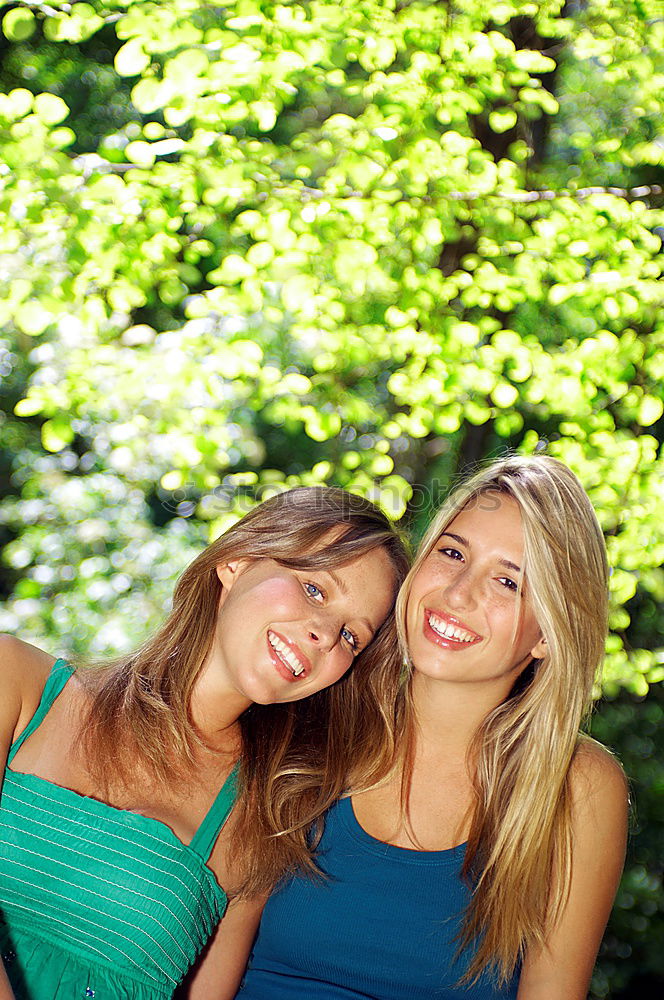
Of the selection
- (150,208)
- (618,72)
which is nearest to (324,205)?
(150,208)

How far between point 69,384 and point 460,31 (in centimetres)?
156

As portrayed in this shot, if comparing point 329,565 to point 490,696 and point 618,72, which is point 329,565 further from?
point 618,72

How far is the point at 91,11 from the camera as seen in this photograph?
2570mm

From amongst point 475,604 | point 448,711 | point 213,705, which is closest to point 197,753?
point 213,705

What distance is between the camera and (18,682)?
1852mm

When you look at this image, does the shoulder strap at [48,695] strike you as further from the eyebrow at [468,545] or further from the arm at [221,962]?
the eyebrow at [468,545]

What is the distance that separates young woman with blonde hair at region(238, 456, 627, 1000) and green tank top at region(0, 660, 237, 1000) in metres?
0.34

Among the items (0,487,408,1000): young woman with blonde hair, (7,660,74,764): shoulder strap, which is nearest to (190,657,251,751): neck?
(0,487,408,1000): young woman with blonde hair

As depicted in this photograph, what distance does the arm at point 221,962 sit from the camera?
80.0 inches

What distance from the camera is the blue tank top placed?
2002mm

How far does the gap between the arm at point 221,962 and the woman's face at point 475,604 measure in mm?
651

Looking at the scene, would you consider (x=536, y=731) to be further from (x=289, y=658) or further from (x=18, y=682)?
(x=18, y=682)

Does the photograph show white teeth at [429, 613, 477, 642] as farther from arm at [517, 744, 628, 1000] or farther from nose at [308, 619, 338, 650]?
arm at [517, 744, 628, 1000]

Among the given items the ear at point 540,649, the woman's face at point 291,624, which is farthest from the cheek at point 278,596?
the ear at point 540,649
